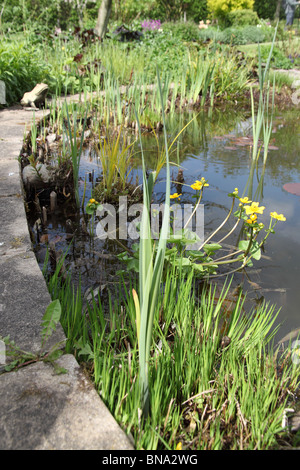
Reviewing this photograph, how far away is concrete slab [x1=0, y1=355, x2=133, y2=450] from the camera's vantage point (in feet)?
3.07

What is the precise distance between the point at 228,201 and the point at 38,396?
225 centimetres

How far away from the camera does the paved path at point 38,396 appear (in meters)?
0.94

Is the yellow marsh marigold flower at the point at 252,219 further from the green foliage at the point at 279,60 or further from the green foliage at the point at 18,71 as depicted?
the green foliage at the point at 279,60

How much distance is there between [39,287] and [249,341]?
82cm

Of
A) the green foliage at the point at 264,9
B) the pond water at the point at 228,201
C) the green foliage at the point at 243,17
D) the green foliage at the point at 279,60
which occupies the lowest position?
the pond water at the point at 228,201

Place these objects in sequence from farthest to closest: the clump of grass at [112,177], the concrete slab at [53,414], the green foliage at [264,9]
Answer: the green foliage at [264,9], the clump of grass at [112,177], the concrete slab at [53,414]

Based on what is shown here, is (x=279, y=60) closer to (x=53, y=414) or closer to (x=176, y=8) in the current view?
(x=53, y=414)

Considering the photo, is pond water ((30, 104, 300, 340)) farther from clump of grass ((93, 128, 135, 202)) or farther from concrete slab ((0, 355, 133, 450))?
concrete slab ((0, 355, 133, 450))

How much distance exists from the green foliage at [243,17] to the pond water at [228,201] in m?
18.2

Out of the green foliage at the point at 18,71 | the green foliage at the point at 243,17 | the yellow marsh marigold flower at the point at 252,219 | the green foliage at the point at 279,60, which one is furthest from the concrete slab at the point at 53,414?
the green foliage at the point at 243,17

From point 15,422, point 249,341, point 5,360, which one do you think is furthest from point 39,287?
point 249,341

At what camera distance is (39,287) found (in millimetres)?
1521

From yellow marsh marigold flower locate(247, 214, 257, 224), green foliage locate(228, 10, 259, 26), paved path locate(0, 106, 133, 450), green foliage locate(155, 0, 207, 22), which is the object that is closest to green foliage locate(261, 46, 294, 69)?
yellow marsh marigold flower locate(247, 214, 257, 224)

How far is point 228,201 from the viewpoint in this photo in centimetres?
300
